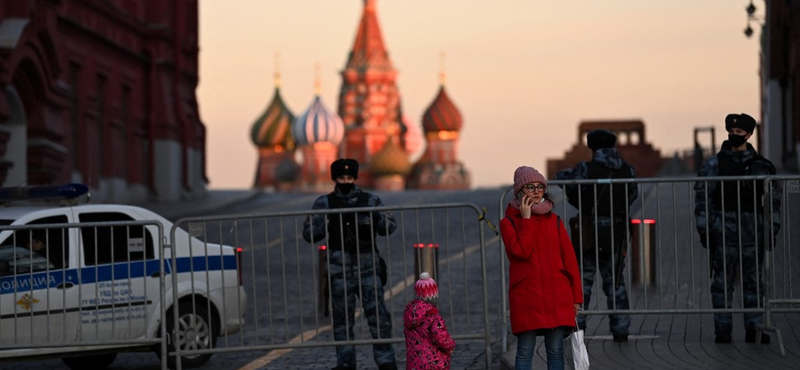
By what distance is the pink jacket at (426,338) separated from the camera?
32.8ft

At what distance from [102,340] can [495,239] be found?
746 inches

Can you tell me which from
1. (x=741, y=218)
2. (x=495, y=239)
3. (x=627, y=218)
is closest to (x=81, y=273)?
(x=627, y=218)

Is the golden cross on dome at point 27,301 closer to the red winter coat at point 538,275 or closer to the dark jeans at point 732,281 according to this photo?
the red winter coat at point 538,275

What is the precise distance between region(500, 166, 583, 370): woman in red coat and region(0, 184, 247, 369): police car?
3607mm

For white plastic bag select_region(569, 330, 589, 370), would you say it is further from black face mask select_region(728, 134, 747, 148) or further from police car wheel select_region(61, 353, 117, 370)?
police car wheel select_region(61, 353, 117, 370)

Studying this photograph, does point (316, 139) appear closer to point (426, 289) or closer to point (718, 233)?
point (718, 233)

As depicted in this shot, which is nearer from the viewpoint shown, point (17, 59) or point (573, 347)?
point (573, 347)

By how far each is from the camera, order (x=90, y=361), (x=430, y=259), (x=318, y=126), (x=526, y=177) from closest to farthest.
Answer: (x=526, y=177), (x=90, y=361), (x=430, y=259), (x=318, y=126)

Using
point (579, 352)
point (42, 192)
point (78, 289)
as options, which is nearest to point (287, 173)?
point (42, 192)

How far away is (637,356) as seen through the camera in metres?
12.7

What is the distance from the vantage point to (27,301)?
13305 mm

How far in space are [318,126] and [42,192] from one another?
179510 mm

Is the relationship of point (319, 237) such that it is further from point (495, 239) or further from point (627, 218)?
point (495, 239)

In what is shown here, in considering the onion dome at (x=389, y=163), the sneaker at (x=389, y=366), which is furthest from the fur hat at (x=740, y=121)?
the onion dome at (x=389, y=163)
